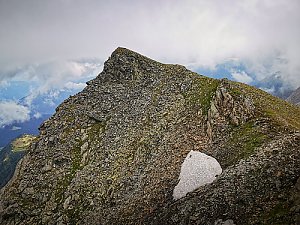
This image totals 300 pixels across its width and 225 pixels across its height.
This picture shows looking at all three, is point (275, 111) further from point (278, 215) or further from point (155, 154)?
point (278, 215)

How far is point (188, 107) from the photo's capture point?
2391 inches

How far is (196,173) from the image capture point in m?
44.5

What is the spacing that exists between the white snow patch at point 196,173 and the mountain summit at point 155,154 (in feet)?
2.21

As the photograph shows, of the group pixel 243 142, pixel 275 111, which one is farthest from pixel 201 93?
pixel 243 142

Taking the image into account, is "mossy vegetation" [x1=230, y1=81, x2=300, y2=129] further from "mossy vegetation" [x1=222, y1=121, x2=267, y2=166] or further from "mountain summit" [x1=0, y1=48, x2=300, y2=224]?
"mossy vegetation" [x1=222, y1=121, x2=267, y2=166]

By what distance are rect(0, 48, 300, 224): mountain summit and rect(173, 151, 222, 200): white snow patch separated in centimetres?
67

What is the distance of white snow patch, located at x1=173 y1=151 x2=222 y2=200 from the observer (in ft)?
140

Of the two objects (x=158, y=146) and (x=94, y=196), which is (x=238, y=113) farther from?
(x=94, y=196)

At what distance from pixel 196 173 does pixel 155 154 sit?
37.9 feet

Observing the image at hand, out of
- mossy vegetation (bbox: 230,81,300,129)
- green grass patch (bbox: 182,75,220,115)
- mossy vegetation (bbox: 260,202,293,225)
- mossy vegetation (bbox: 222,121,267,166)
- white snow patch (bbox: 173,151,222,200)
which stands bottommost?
mossy vegetation (bbox: 260,202,293,225)

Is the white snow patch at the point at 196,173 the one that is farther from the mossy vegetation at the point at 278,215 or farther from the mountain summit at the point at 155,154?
the mossy vegetation at the point at 278,215

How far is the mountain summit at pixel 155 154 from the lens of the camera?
117ft

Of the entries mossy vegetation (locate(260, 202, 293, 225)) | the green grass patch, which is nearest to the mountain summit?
mossy vegetation (locate(260, 202, 293, 225))

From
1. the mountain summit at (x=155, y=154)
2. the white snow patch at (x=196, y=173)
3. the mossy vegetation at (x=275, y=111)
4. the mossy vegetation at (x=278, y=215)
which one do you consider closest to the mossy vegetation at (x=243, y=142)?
A: the mountain summit at (x=155, y=154)
